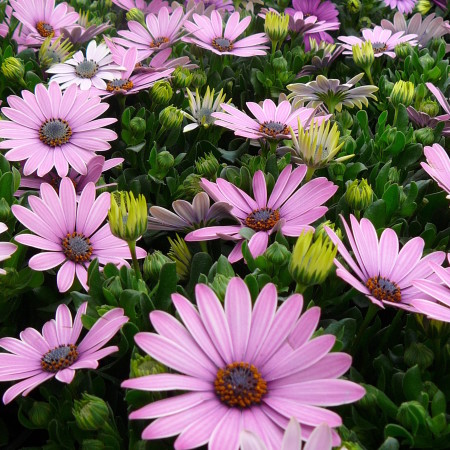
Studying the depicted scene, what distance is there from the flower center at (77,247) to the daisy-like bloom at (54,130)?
0.47ft

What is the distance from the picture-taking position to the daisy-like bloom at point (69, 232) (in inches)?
33.0

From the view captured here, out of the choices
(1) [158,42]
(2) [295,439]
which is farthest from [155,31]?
(2) [295,439]

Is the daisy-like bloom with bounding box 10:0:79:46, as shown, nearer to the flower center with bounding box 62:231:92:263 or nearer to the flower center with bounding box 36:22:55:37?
the flower center with bounding box 36:22:55:37

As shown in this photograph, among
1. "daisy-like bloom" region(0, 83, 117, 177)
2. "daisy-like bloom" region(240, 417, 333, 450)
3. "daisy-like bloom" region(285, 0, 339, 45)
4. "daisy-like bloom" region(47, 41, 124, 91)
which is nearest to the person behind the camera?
"daisy-like bloom" region(240, 417, 333, 450)

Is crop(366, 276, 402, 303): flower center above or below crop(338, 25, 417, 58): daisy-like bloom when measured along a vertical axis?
below

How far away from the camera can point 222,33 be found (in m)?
1.48

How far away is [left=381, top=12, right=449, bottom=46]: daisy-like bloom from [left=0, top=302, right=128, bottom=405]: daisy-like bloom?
1.29m

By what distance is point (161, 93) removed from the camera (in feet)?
3.85

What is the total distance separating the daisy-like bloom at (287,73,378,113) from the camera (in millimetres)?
1213

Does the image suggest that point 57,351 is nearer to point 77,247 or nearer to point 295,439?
point 77,247

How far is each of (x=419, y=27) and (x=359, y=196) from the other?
965 mm

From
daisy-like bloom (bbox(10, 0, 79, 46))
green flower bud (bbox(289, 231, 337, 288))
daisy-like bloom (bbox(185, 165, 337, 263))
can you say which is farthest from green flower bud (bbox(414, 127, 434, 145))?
daisy-like bloom (bbox(10, 0, 79, 46))

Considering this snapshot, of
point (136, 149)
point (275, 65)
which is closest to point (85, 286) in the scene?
point (136, 149)

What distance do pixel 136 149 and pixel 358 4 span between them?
103 centimetres
